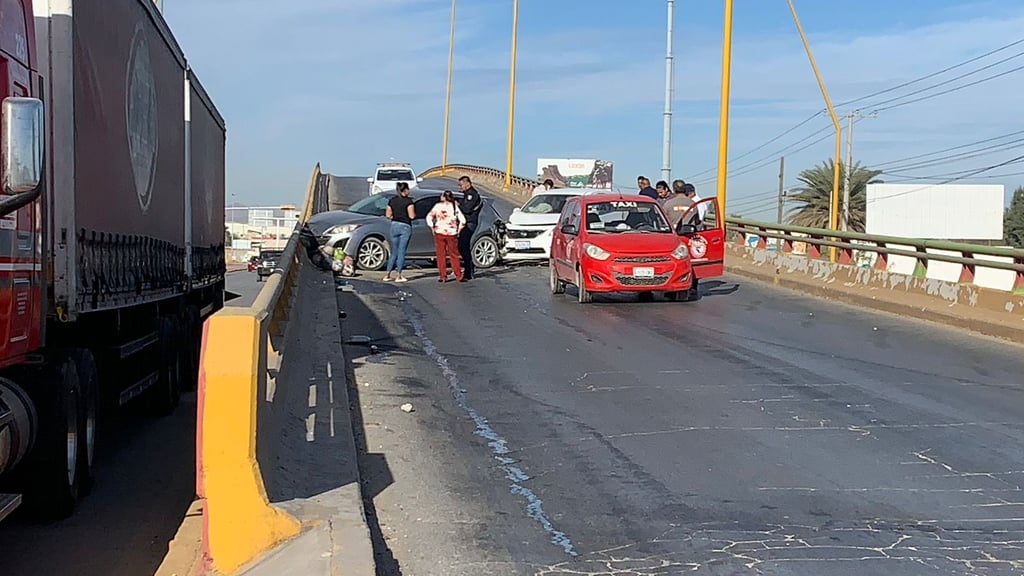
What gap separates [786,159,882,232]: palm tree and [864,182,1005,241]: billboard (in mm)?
12820

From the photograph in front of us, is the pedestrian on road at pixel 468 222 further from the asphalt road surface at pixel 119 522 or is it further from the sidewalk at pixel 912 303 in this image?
the asphalt road surface at pixel 119 522

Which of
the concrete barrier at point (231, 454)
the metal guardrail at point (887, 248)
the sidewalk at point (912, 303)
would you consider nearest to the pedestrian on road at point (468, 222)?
the sidewalk at point (912, 303)

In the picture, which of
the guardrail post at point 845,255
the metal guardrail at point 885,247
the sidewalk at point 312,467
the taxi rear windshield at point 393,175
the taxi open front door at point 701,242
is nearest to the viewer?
the sidewalk at point 312,467

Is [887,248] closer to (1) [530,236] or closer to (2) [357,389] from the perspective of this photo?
(1) [530,236]

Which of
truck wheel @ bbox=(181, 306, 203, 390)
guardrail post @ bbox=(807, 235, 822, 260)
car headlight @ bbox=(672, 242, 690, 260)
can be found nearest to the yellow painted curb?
truck wheel @ bbox=(181, 306, 203, 390)

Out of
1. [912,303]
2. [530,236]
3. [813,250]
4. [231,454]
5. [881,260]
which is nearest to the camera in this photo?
[231,454]

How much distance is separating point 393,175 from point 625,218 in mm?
38447

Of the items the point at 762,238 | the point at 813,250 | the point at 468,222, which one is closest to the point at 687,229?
the point at 813,250

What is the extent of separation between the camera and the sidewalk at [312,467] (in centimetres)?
475

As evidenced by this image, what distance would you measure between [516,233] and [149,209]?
15.8 meters

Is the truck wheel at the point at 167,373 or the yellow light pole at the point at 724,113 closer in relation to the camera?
the truck wheel at the point at 167,373

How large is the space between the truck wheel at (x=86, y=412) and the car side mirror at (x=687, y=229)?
40.4ft

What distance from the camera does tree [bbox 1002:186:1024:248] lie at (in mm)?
62562

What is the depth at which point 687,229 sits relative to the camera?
1875cm
